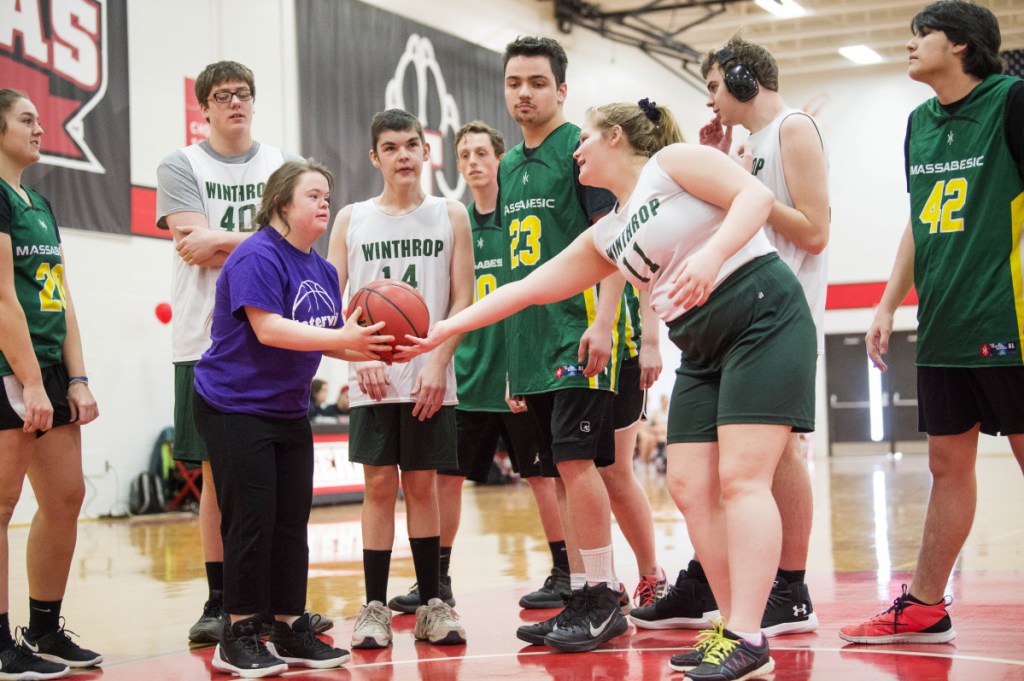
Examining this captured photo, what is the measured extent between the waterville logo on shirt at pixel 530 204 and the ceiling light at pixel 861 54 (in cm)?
1981

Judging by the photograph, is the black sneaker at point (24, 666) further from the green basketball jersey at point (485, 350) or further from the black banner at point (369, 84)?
the black banner at point (369, 84)

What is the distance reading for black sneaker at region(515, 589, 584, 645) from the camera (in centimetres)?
388

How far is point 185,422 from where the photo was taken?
442 cm

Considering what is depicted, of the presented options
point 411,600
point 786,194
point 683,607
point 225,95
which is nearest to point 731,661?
point 683,607

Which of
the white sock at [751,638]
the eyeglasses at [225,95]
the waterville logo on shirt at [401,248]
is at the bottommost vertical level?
the white sock at [751,638]

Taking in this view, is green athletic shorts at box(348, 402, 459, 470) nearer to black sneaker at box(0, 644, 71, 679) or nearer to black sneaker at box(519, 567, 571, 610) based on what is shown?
black sneaker at box(519, 567, 571, 610)

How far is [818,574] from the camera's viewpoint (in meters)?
5.54

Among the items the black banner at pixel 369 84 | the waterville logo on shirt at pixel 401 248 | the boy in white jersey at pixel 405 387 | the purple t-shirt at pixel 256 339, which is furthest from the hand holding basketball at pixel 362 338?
the black banner at pixel 369 84

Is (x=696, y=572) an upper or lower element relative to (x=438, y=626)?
upper

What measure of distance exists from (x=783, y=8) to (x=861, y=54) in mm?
3721

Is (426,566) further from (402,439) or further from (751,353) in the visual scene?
(751,353)

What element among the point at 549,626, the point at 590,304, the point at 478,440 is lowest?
the point at 549,626

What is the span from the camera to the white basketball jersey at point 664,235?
3.22 metres

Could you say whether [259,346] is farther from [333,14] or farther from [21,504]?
[333,14]
